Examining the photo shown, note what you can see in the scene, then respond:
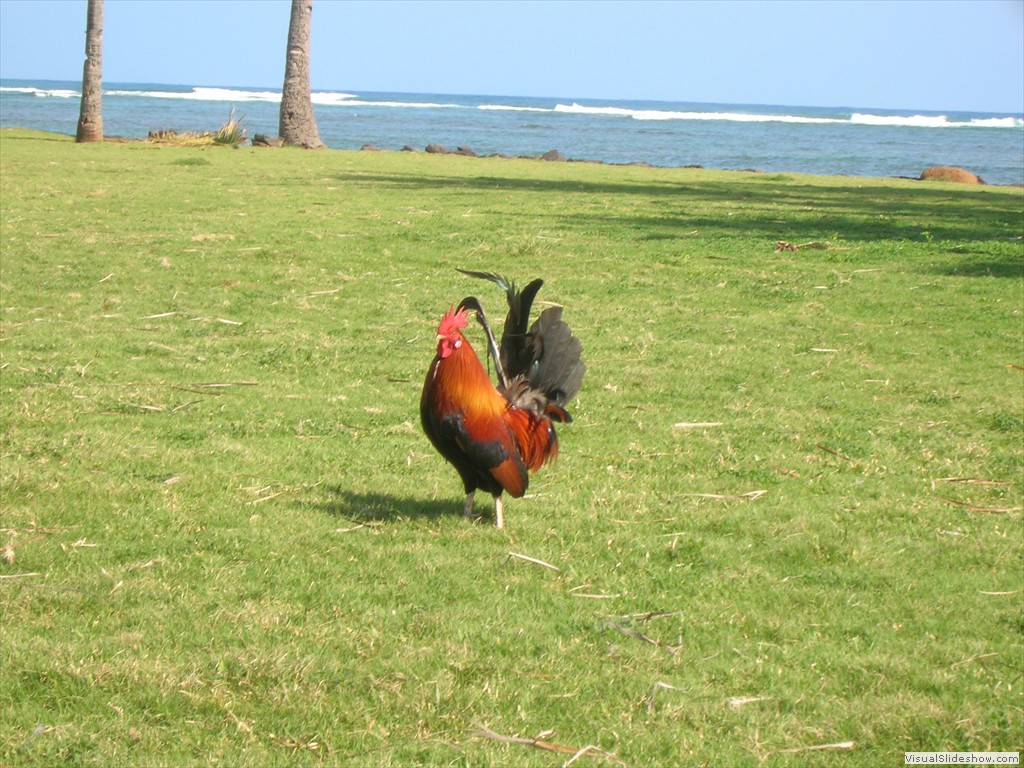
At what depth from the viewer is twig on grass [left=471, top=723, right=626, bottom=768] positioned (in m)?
4.24

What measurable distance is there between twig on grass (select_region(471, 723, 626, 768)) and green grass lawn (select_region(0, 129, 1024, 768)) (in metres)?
0.02

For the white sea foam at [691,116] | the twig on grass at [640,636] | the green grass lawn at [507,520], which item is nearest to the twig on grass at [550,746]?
the green grass lawn at [507,520]

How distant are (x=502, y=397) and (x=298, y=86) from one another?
28.3 m

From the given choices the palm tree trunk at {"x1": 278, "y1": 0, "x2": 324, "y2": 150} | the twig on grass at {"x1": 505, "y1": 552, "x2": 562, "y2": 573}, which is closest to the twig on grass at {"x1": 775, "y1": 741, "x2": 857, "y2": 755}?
the twig on grass at {"x1": 505, "y1": 552, "x2": 562, "y2": 573}

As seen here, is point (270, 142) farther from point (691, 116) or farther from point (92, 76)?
point (691, 116)

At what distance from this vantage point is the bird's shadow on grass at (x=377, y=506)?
664cm

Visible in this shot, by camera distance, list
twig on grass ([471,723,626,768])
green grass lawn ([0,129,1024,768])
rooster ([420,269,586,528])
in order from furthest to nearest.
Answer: rooster ([420,269,586,528]) → green grass lawn ([0,129,1024,768]) → twig on grass ([471,723,626,768])

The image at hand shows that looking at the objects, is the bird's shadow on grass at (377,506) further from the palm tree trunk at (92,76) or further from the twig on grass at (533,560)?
the palm tree trunk at (92,76)

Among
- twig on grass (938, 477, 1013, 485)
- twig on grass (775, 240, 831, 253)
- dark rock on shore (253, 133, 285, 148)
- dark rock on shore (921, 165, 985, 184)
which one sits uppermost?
dark rock on shore (921, 165, 985, 184)

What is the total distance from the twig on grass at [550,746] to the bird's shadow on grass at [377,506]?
7.74 feet

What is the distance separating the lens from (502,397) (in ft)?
22.2

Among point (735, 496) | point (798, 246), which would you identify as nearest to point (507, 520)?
point (735, 496)

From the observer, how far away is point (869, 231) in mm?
17469

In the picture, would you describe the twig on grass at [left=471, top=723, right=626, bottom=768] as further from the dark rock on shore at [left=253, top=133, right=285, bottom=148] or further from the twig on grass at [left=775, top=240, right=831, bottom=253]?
the dark rock on shore at [left=253, top=133, right=285, bottom=148]
